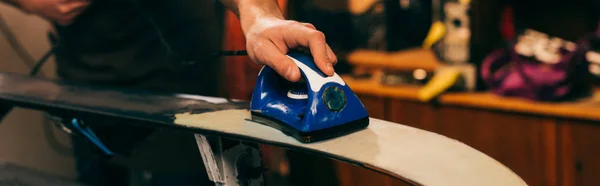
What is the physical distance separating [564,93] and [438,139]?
708 mm

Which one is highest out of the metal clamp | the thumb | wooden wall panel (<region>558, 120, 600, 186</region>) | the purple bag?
the thumb

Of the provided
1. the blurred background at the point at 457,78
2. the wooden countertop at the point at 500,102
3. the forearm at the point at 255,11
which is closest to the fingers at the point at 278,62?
the forearm at the point at 255,11

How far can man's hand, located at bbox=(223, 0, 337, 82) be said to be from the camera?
0.59 meters

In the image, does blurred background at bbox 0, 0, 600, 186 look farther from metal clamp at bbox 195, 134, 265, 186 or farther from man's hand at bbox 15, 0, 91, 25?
metal clamp at bbox 195, 134, 265, 186

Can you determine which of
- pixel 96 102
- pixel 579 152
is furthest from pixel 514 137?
pixel 96 102

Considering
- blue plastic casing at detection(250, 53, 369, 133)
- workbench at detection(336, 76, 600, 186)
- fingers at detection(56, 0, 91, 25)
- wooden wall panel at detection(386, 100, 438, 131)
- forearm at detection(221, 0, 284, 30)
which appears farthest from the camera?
wooden wall panel at detection(386, 100, 438, 131)

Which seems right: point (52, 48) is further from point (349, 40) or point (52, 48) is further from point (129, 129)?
point (349, 40)

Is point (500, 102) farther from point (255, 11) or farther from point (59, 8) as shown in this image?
point (59, 8)

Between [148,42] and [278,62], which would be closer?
[278,62]

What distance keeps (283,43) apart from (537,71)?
0.73 m

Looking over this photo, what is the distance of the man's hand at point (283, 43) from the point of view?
594mm

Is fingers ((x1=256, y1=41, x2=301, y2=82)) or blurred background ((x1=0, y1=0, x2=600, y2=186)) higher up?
fingers ((x1=256, y1=41, x2=301, y2=82))

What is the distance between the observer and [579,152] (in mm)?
1130

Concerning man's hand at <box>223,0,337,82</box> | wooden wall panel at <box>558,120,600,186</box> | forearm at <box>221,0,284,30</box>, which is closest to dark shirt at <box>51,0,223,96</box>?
forearm at <box>221,0,284,30</box>
